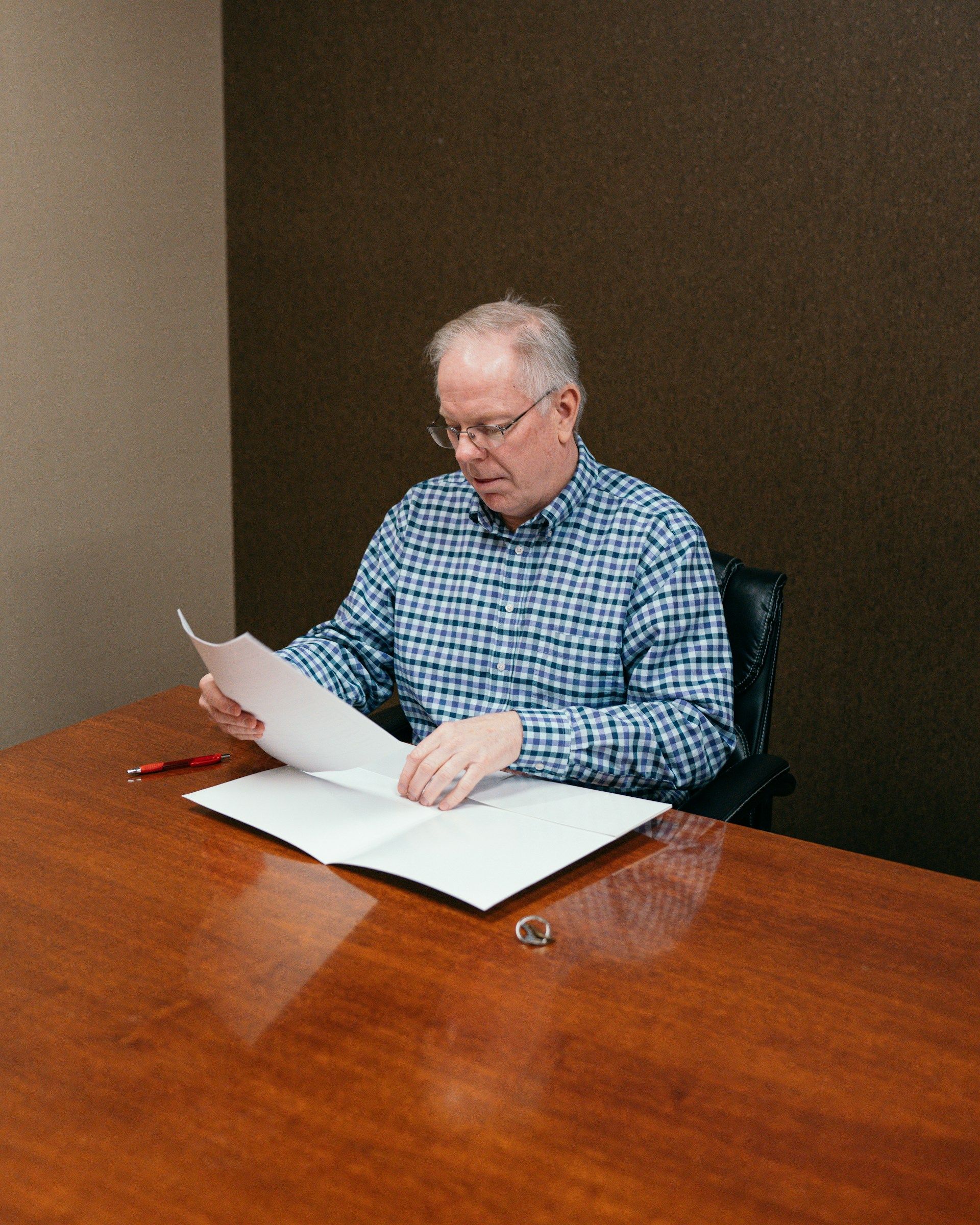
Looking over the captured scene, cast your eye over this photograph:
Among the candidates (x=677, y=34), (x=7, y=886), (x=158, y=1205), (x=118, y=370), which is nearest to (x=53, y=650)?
(x=118, y=370)

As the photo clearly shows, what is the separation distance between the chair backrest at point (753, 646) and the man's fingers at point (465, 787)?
24.4 inches

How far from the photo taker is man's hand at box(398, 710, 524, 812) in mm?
1290

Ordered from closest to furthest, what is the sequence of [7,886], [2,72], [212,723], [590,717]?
[7,886] < [590,717] < [212,723] < [2,72]

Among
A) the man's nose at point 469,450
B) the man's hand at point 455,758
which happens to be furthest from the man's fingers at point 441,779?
the man's nose at point 469,450

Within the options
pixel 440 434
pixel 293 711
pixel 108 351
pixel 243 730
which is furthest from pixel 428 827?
pixel 108 351

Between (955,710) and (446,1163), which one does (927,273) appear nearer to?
(955,710)

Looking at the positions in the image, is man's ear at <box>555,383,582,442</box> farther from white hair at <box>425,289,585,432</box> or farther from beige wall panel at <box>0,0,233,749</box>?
beige wall panel at <box>0,0,233,749</box>

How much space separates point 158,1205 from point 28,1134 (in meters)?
0.13

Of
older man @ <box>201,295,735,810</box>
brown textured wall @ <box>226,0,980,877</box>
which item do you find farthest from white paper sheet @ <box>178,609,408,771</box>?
brown textured wall @ <box>226,0,980,877</box>

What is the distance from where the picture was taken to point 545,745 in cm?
144

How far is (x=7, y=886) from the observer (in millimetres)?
1138

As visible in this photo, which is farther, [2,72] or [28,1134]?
[2,72]

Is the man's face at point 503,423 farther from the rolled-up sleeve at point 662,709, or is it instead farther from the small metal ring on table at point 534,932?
the small metal ring on table at point 534,932

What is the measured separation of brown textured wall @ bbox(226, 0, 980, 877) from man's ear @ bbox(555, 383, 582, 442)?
1.12 m
